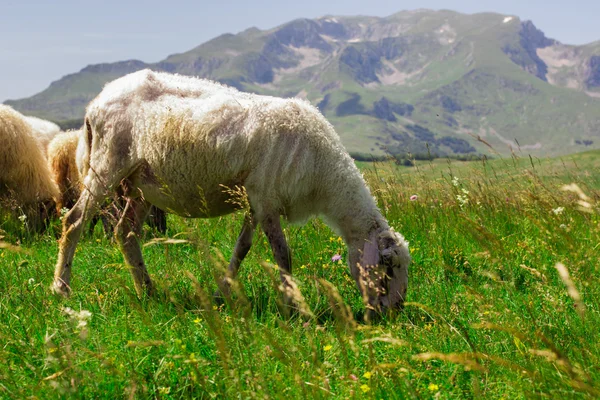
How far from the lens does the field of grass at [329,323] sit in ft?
7.95

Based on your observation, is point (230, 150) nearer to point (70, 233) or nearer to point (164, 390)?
point (70, 233)

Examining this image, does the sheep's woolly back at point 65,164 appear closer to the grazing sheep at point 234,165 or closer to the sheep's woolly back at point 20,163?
the sheep's woolly back at point 20,163

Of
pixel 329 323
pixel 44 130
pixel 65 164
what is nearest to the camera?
pixel 329 323

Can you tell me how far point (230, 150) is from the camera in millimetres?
4727

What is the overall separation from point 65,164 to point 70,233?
4.41 metres

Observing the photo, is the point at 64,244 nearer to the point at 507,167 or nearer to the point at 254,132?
the point at 254,132

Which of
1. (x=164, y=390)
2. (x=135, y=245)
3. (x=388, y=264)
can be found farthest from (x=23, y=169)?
(x=164, y=390)

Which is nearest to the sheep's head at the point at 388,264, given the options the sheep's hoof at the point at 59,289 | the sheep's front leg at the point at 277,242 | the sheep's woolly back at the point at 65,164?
the sheep's front leg at the point at 277,242

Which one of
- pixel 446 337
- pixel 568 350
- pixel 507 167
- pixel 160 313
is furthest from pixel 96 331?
pixel 507 167

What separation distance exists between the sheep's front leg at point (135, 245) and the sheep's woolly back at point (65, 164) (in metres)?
3.60

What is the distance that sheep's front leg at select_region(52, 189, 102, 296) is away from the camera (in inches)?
199

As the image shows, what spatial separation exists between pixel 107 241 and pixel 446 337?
4.94 metres

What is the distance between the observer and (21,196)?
8258mm

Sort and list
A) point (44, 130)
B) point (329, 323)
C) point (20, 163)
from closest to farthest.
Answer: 1. point (329, 323)
2. point (20, 163)
3. point (44, 130)
